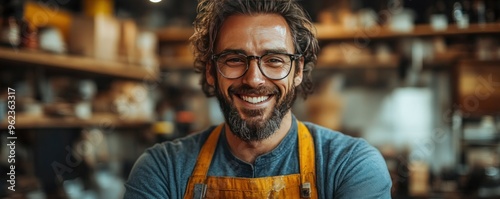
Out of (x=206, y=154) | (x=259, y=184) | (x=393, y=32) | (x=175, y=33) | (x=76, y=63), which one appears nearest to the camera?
(x=259, y=184)

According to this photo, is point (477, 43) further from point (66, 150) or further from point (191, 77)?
point (66, 150)

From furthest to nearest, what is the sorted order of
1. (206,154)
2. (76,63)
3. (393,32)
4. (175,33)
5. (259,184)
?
(175,33), (393,32), (76,63), (206,154), (259,184)

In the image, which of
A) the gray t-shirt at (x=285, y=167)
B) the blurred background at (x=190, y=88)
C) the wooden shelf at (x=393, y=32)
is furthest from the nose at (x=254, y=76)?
the wooden shelf at (x=393, y=32)

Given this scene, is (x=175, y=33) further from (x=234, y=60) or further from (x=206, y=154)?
(x=234, y=60)

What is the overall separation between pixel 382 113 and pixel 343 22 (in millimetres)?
829

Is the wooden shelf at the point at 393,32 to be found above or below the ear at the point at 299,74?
above

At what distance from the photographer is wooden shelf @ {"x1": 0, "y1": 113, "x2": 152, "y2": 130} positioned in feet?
7.99

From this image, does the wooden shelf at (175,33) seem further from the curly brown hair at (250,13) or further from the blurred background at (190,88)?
the curly brown hair at (250,13)

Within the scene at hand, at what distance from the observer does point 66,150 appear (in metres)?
3.11

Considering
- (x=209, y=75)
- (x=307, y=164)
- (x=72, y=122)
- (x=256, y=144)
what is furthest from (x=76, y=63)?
(x=307, y=164)

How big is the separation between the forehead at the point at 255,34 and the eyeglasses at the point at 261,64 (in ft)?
0.06

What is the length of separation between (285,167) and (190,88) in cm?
286

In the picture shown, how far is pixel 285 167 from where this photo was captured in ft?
4.63

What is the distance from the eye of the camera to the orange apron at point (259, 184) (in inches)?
53.8
